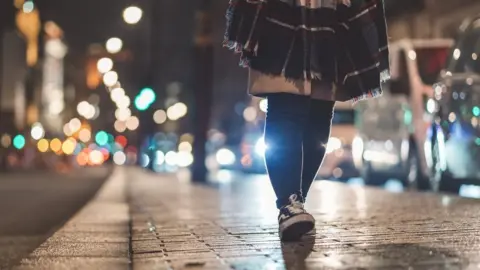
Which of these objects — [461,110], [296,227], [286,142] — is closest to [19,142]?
[461,110]

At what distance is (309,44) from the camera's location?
178 inches

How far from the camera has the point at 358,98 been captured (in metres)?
4.82

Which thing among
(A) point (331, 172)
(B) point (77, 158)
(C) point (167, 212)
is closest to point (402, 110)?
(A) point (331, 172)

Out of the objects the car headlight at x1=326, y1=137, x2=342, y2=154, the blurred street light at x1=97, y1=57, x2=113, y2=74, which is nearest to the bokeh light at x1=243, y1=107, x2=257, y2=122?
the car headlight at x1=326, y1=137, x2=342, y2=154

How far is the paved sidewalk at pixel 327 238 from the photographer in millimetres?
3619

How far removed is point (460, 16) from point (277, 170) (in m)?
27.5

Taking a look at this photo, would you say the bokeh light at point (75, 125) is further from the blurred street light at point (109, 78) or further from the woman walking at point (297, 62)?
the woman walking at point (297, 62)

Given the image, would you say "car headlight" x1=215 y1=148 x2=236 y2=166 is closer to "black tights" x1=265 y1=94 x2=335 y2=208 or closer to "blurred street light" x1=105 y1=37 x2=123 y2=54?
"blurred street light" x1=105 y1=37 x2=123 y2=54

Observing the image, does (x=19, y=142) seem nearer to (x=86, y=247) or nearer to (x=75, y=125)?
(x=86, y=247)

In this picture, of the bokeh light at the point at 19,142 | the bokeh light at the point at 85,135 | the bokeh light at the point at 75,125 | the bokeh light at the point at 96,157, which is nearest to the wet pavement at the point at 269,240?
the bokeh light at the point at 19,142

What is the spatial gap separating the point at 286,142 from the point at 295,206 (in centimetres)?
38

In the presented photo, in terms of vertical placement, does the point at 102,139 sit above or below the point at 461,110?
above

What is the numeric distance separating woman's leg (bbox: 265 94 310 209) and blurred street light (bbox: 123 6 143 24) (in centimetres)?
2268

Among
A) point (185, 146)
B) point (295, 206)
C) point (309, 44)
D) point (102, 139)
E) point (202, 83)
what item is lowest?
point (295, 206)
